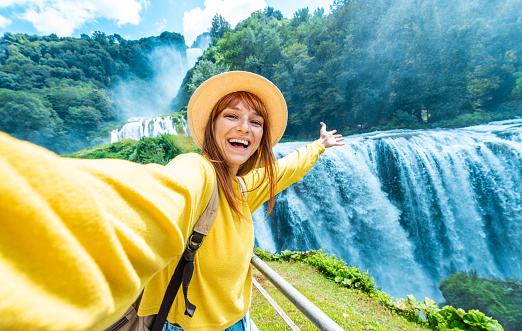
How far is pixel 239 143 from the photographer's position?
1.09 m

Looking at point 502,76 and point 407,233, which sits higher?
point 502,76

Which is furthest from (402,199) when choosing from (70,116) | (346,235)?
(70,116)

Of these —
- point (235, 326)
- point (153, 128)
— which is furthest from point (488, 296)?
point (153, 128)

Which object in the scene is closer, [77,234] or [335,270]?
[77,234]

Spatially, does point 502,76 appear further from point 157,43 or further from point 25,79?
point 157,43

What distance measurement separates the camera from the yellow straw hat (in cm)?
115

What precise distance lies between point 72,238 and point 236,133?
32.9 inches

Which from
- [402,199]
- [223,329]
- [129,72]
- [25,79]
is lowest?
[402,199]

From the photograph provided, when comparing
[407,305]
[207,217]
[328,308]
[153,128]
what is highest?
[153,128]

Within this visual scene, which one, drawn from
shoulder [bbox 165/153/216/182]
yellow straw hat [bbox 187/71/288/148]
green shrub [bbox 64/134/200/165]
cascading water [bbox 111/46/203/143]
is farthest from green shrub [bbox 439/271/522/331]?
cascading water [bbox 111/46/203/143]

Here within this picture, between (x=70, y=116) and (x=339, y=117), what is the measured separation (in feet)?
89.2

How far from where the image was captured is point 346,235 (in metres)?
9.42

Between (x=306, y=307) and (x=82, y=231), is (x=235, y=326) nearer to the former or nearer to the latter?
(x=306, y=307)

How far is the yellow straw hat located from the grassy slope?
2865mm
